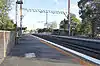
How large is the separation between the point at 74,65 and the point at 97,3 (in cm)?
7603

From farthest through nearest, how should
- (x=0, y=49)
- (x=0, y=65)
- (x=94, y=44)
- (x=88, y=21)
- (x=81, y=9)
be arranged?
(x=81, y=9), (x=88, y=21), (x=94, y=44), (x=0, y=49), (x=0, y=65)

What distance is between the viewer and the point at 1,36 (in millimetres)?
14547

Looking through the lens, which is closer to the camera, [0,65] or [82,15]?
[0,65]

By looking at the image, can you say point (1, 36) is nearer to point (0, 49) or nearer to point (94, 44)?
point (0, 49)

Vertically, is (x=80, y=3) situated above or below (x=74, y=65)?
above

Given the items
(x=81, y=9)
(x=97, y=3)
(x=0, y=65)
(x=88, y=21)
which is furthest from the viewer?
(x=81, y=9)

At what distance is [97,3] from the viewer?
86312 millimetres

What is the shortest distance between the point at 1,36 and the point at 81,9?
286ft

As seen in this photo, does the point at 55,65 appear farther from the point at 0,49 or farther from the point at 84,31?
the point at 84,31

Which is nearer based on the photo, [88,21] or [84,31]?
[88,21]

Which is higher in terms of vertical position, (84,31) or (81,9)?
(81,9)

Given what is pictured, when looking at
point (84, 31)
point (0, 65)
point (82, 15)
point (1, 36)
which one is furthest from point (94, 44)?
point (84, 31)

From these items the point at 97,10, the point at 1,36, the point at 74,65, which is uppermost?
the point at 97,10

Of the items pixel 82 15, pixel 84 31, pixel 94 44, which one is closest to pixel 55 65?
pixel 94 44
